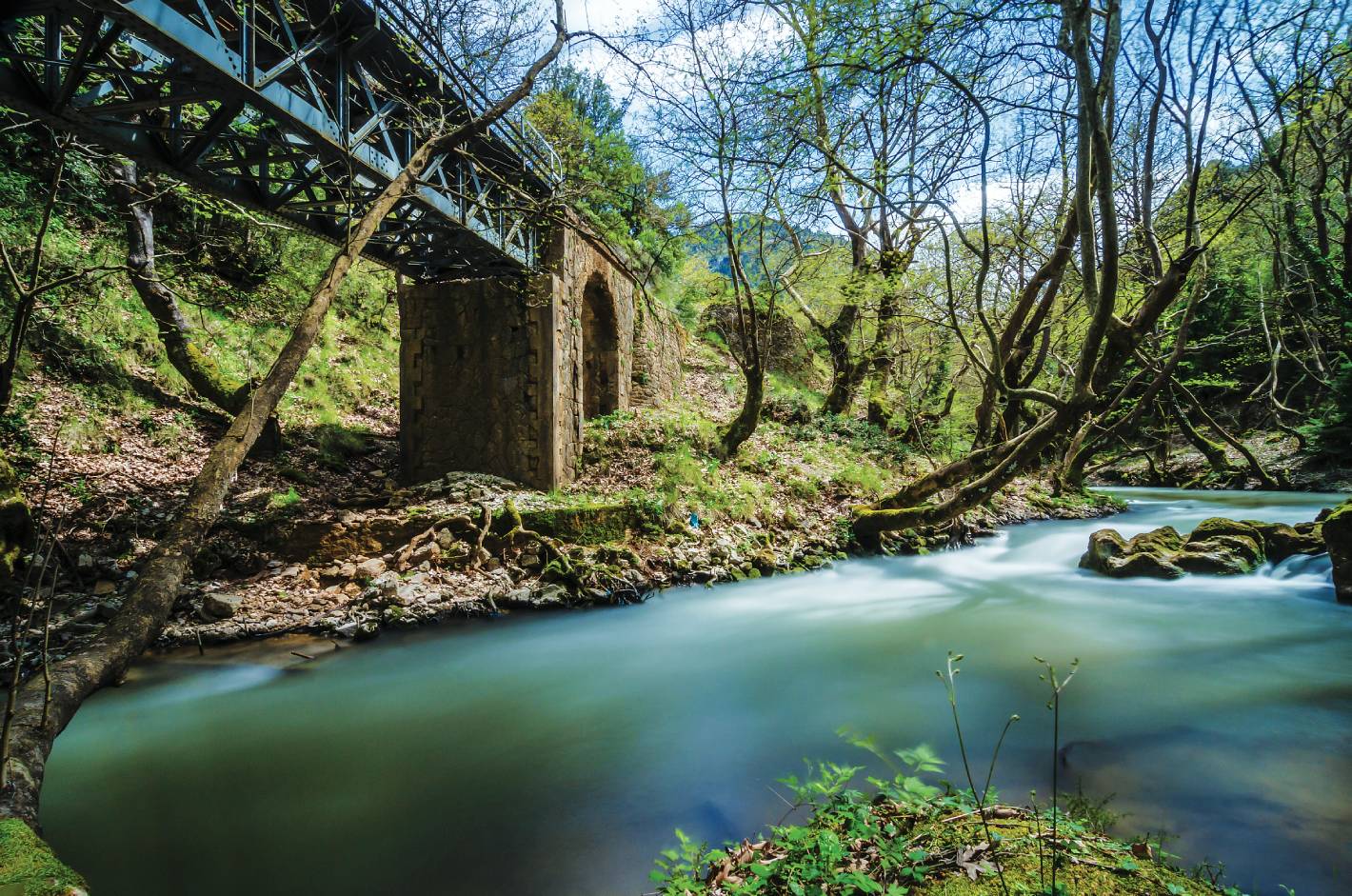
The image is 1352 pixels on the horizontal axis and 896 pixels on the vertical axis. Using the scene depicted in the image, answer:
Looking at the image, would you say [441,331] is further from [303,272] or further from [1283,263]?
[1283,263]

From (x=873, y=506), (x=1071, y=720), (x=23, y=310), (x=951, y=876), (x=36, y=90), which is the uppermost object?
(x=36, y=90)

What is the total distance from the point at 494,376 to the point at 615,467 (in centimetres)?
264

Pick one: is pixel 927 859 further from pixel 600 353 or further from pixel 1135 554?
pixel 600 353

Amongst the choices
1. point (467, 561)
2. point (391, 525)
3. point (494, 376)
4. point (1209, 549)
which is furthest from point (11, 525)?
point (1209, 549)

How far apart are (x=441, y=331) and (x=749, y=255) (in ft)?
21.0

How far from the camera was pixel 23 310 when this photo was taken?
4.89 m

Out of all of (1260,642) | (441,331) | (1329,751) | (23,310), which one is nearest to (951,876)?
(1329,751)

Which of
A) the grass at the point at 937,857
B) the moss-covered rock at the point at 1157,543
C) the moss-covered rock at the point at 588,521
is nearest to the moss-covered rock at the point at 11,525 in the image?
the moss-covered rock at the point at 588,521

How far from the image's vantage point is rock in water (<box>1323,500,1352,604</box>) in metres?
5.96

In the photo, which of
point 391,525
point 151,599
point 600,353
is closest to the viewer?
point 151,599

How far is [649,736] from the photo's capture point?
4254 millimetres

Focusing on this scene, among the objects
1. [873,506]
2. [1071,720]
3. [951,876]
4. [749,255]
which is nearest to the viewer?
[951,876]

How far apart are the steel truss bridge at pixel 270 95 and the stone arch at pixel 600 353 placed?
4238 mm

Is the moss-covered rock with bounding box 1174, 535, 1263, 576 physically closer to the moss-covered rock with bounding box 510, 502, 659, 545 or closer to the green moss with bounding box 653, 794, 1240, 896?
the green moss with bounding box 653, 794, 1240, 896
